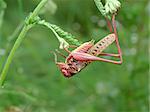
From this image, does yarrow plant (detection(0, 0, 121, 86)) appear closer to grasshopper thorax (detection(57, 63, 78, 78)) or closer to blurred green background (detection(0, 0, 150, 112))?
grasshopper thorax (detection(57, 63, 78, 78))

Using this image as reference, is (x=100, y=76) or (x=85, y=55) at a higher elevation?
(x=100, y=76)

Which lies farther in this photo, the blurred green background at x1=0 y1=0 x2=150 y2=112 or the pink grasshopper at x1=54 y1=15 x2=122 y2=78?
the blurred green background at x1=0 y1=0 x2=150 y2=112

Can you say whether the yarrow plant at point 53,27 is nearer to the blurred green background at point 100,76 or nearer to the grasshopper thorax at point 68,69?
the grasshopper thorax at point 68,69

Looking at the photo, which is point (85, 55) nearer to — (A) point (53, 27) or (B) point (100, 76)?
Result: (A) point (53, 27)

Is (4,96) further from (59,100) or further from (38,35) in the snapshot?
(38,35)

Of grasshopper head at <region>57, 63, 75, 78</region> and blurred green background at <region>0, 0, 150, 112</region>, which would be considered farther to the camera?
blurred green background at <region>0, 0, 150, 112</region>

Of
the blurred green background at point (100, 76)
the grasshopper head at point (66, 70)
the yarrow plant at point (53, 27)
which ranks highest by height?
the blurred green background at point (100, 76)

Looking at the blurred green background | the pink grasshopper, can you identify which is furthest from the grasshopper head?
the blurred green background

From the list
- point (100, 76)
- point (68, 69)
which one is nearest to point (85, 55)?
point (68, 69)

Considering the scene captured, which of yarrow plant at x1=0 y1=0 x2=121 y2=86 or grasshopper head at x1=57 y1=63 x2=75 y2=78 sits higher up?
yarrow plant at x1=0 y1=0 x2=121 y2=86

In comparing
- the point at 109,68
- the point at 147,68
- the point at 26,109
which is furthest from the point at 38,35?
the point at 26,109

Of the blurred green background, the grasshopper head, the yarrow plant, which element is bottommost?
the grasshopper head

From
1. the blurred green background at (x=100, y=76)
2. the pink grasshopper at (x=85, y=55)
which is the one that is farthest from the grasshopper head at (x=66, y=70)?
the blurred green background at (x=100, y=76)

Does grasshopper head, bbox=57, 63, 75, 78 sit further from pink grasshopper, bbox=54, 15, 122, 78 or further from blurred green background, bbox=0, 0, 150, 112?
blurred green background, bbox=0, 0, 150, 112
